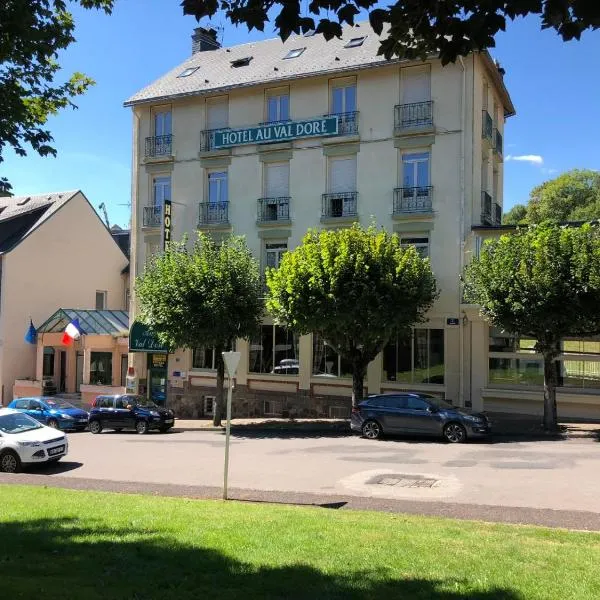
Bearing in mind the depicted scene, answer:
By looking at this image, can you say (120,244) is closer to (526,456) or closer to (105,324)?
(105,324)

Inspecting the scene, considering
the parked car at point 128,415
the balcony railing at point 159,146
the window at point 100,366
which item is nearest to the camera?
the parked car at point 128,415

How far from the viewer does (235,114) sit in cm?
2884

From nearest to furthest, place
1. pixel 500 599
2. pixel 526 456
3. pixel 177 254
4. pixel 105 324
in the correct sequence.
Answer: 1. pixel 500 599
2. pixel 526 456
3. pixel 177 254
4. pixel 105 324

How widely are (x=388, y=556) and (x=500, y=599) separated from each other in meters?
1.54

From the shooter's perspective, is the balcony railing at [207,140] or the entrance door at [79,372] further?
the entrance door at [79,372]

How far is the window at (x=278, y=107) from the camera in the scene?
91.9 feet

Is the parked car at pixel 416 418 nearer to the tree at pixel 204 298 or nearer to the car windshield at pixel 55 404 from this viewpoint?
the tree at pixel 204 298

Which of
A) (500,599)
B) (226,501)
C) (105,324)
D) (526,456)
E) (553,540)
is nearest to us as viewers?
(500,599)

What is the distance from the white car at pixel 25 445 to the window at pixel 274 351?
11556 millimetres

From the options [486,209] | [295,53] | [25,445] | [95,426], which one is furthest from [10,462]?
[295,53]

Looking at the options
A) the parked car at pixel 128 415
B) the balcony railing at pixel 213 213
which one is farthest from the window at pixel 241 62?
the parked car at pixel 128 415

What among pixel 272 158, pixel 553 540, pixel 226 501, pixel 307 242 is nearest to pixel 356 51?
pixel 272 158

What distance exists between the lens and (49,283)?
121 feet

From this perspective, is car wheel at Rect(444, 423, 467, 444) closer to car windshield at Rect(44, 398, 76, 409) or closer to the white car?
A: the white car
